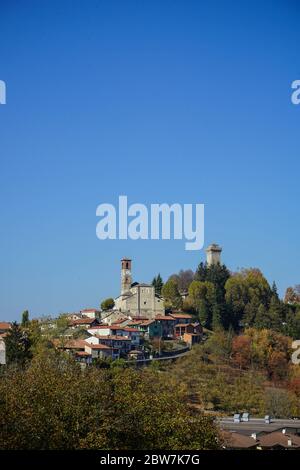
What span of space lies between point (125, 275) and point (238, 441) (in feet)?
126

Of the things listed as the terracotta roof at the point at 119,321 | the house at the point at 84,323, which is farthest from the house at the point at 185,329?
the house at the point at 84,323

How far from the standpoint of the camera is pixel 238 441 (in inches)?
989

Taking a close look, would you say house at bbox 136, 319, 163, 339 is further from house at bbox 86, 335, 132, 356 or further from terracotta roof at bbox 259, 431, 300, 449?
terracotta roof at bbox 259, 431, 300, 449

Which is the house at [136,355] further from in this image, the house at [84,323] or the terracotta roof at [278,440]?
the terracotta roof at [278,440]

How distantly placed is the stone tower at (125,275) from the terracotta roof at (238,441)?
36.5m

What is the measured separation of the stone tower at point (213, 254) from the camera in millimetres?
73375

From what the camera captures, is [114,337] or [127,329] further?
[127,329]

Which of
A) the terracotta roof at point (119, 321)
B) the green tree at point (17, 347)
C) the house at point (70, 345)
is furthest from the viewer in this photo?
the terracotta roof at point (119, 321)

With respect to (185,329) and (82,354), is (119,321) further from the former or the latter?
(82,354)

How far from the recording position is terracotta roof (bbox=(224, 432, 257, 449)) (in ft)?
78.7

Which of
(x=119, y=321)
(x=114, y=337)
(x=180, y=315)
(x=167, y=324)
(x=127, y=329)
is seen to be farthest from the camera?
(x=180, y=315)

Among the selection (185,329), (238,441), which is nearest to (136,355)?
(185,329)
